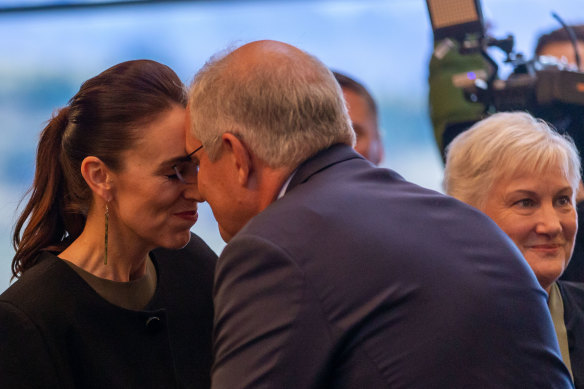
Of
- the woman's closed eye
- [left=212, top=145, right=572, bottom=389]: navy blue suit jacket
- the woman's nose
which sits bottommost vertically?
the woman's nose

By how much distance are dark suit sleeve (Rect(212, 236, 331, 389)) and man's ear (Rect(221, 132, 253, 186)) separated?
211 millimetres

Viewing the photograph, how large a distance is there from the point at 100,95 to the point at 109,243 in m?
0.35

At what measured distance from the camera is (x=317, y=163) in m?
1.24

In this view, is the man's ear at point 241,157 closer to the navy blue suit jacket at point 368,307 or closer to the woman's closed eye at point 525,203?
the navy blue suit jacket at point 368,307

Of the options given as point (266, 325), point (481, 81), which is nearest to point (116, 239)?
point (266, 325)

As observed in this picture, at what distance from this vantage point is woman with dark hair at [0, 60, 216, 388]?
5.15 ft

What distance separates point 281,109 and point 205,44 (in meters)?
2.84

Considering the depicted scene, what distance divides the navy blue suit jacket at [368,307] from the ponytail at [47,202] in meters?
0.81

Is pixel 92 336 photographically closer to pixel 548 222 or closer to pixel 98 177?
pixel 98 177

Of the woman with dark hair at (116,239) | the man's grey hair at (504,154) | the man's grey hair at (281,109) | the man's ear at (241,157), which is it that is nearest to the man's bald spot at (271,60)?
the man's grey hair at (281,109)

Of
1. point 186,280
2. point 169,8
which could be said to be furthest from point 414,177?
point 186,280

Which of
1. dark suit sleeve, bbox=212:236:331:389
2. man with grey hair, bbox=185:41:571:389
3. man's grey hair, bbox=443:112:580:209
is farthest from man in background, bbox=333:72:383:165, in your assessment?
dark suit sleeve, bbox=212:236:331:389

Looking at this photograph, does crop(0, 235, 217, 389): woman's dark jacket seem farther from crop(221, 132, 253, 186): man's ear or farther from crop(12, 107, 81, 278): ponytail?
crop(221, 132, 253, 186): man's ear

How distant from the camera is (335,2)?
3986mm
